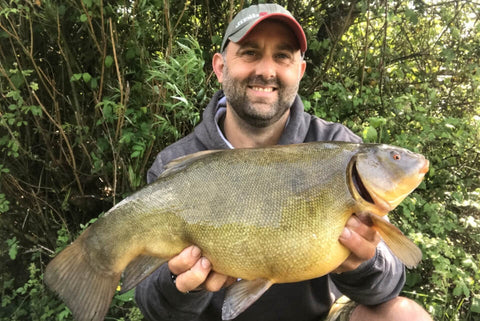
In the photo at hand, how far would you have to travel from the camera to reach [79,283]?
127 cm

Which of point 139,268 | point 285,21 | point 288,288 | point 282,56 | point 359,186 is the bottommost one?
point 288,288

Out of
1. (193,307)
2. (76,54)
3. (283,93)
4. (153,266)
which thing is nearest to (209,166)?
(153,266)

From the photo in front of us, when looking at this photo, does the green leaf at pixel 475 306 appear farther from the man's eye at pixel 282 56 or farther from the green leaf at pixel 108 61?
the green leaf at pixel 108 61

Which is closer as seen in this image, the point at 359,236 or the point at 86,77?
the point at 359,236

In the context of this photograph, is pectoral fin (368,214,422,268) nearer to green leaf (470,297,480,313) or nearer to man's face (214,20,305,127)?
man's face (214,20,305,127)

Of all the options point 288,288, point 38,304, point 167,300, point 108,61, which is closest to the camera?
point 167,300

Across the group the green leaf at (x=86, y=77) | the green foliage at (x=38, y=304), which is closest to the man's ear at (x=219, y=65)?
the green leaf at (x=86, y=77)

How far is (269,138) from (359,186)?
73cm

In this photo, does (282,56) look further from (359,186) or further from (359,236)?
(359,236)

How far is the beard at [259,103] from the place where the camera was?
172cm

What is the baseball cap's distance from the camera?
164 cm

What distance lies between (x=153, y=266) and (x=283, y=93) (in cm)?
95

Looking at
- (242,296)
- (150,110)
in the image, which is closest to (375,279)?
(242,296)

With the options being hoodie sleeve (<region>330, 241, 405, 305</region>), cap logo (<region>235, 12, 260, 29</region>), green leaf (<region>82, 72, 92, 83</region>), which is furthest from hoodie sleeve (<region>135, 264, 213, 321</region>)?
green leaf (<region>82, 72, 92, 83</region>)
